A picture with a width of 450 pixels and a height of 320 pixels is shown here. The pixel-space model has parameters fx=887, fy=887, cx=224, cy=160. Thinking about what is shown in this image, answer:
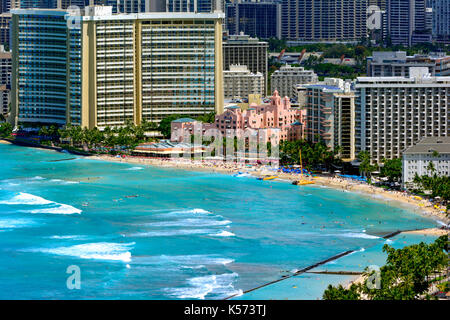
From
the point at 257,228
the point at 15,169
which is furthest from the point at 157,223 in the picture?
the point at 15,169

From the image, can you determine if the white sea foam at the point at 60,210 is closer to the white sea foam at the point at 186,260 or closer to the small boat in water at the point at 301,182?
the white sea foam at the point at 186,260

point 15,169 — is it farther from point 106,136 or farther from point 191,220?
point 191,220

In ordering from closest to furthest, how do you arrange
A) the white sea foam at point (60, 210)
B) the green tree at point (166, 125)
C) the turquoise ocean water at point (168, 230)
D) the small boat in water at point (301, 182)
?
the turquoise ocean water at point (168, 230) → the white sea foam at point (60, 210) → the small boat in water at point (301, 182) → the green tree at point (166, 125)

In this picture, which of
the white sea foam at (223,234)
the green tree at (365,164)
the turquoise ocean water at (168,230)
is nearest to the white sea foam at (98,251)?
the turquoise ocean water at (168,230)

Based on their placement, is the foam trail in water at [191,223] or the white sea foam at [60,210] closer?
the foam trail in water at [191,223]

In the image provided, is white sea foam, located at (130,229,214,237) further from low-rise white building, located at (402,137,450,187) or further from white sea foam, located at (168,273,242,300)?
low-rise white building, located at (402,137,450,187)

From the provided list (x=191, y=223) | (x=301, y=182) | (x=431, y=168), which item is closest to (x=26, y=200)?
(x=191, y=223)
